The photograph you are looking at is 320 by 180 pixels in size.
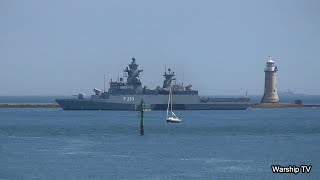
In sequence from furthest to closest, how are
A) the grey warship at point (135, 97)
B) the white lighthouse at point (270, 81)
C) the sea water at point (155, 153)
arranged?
the white lighthouse at point (270, 81), the grey warship at point (135, 97), the sea water at point (155, 153)

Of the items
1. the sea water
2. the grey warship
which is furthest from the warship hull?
the sea water

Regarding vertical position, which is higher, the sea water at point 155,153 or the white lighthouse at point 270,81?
the white lighthouse at point 270,81

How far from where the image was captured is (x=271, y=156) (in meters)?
62.0

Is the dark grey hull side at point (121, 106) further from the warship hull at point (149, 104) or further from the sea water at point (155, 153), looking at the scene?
the sea water at point (155, 153)

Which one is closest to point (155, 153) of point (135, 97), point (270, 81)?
point (135, 97)

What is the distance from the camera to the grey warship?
15325 centimetres

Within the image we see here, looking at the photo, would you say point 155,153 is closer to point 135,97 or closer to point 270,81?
point 135,97

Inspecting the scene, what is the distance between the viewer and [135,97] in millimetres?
154250

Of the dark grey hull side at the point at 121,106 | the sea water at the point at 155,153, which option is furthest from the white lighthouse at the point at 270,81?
the sea water at the point at 155,153

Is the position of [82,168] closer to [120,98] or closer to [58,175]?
[58,175]

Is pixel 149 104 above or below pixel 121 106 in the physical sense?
above

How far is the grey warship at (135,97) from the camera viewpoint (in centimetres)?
15325

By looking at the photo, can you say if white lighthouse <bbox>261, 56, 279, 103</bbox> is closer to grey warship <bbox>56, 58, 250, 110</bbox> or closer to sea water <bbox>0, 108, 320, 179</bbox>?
grey warship <bbox>56, 58, 250, 110</bbox>

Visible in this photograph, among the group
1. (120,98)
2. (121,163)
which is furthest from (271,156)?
(120,98)
